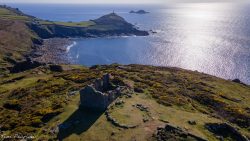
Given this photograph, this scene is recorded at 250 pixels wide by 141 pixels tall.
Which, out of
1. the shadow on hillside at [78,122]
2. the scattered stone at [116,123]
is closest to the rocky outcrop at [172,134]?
the scattered stone at [116,123]

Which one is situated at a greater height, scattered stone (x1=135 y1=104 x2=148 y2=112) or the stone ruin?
the stone ruin

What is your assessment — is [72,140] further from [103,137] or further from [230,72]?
[230,72]

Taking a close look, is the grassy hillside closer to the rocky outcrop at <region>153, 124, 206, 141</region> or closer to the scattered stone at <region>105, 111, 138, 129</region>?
the scattered stone at <region>105, 111, 138, 129</region>

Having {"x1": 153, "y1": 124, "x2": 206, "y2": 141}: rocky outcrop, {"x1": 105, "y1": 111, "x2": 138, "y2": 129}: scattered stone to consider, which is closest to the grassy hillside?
{"x1": 105, "y1": 111, "x2": 138, "y2": 129}: scattered stone

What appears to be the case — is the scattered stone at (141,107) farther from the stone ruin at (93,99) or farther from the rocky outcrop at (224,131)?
the rocky outcrop at (224,131)

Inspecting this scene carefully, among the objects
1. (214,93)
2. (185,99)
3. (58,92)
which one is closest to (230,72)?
(214,93)

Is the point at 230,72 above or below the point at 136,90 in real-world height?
below
